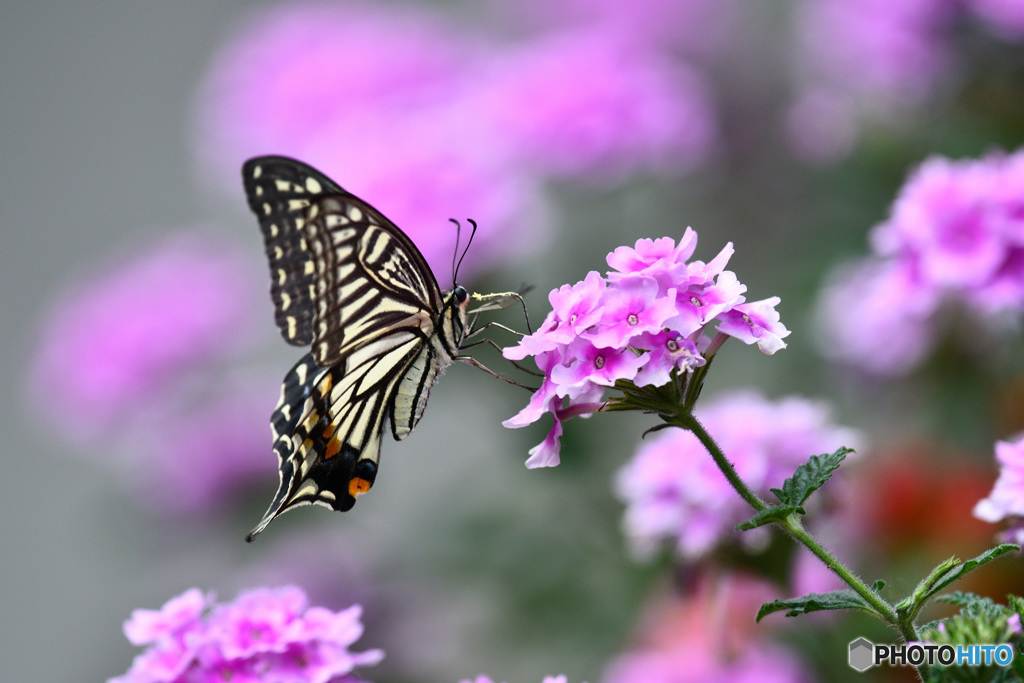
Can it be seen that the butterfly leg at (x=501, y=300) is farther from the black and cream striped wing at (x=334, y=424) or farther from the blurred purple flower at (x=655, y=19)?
the blurred purple flower at (x=655, y=19)

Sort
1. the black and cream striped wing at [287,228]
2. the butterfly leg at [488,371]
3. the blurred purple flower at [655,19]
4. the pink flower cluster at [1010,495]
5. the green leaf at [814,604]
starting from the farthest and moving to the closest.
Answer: the blurred purple flower at [655,19]
the black and cream striped wing at [287,228]
the butterfly leg at [488,371]
the pink flower cluster at [1010,495]
the green leaf at [814,604]

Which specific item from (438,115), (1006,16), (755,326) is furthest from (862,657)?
(438,115)

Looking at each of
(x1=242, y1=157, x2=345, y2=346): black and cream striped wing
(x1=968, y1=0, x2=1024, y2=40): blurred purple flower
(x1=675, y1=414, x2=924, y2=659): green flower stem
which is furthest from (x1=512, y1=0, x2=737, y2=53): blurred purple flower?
(x1=675, y1=414, x2=924, y2=659): green flower stem

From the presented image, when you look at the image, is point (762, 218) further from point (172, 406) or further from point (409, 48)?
point (172, 406)

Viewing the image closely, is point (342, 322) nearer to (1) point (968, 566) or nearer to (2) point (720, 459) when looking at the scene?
(2) point (720, 459)

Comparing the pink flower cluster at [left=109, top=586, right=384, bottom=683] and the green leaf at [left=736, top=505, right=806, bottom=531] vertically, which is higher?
the green leaf at [left=736, top=505, right=806, bottom=531]

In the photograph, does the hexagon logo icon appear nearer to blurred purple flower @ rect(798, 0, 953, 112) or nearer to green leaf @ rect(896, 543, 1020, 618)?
green leaf @ rect(896, 543, 1020, 618)

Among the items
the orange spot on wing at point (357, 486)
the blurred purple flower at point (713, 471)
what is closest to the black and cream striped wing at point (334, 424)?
the orange spot on wing at point (357, 486)
